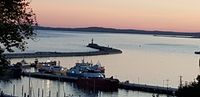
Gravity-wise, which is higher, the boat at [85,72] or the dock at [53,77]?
the boat at [85,72]

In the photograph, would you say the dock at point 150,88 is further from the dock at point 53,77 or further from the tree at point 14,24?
the tree at point 14,24

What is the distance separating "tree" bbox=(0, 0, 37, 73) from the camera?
7758mm

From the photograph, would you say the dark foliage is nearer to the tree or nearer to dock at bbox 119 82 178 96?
the tree

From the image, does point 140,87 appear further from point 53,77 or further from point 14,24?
point 14,24

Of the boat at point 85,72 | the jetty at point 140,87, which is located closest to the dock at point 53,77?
the jetty at point 140,87

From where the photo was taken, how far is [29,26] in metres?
8.15

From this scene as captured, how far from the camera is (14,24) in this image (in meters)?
7.92

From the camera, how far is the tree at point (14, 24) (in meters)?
7.76

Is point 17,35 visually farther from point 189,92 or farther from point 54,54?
point 54,54

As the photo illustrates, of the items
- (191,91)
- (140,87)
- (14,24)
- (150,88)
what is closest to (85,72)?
(140,87)

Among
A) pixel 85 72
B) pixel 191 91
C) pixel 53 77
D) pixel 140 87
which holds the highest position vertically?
pixel 191 91

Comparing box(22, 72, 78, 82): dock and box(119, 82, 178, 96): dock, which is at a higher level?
box(119, 82, 178, 96): dock

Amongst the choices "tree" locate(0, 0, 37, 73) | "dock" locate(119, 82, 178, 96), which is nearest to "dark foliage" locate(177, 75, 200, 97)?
"tree" locate(0, 0, 37, 73)

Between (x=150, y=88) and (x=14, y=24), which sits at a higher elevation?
(x=14, y=24)
